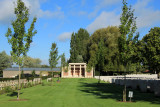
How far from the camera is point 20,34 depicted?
2019 cm

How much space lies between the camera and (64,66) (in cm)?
8138

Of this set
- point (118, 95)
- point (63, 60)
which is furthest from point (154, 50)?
point (63, 60)

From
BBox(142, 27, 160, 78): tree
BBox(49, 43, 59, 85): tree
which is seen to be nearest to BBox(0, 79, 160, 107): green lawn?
BBox(142, 27, 160, 78): tree

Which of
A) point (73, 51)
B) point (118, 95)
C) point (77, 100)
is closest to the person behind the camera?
point (77, 100)

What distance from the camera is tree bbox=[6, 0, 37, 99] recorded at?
19.9 meters

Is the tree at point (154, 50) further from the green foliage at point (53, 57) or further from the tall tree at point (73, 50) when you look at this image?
the tall tree at point (73, 50)

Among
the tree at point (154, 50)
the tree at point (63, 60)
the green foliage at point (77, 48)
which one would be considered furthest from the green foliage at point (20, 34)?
the green foliage at point (77, 48)

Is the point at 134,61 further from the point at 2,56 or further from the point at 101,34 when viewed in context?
the point at 2,56

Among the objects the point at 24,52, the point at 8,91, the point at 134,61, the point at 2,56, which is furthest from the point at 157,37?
the point at 2,56

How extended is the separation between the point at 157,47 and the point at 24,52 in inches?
718

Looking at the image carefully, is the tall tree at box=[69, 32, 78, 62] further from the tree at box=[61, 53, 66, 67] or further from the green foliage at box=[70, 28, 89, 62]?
the tree at box=[61, 53, 66, 67]

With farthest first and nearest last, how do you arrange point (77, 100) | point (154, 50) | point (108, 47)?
1. point (108, 47)
2. point (154, 50)
3. point (77, 100)

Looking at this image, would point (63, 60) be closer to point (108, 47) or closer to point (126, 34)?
point (108, 47)

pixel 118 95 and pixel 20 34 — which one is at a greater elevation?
pixel 20 34
